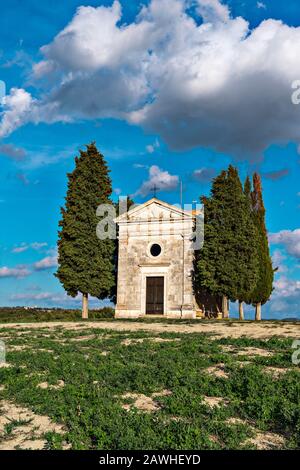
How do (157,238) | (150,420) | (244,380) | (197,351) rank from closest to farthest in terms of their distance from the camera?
1. (150,420)
2. (244,380)
3. (197,351)
4. (157,238)

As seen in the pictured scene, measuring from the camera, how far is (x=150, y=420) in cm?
670

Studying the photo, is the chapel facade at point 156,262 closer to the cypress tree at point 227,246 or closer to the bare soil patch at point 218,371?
the cypress tree at point 227,246

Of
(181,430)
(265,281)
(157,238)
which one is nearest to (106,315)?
(157,238)

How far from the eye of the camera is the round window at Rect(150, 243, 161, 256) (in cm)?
3142

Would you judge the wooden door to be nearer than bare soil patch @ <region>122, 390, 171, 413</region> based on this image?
No

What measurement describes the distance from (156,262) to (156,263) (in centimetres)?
15

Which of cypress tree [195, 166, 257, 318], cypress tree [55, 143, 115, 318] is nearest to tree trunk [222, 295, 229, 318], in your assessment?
cypress tree [195, 166, 257, 318]

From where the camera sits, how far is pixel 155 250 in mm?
31609

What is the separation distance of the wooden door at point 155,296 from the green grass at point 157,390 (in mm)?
17291

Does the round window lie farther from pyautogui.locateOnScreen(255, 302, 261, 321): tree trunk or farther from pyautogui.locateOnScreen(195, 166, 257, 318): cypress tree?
pyautogui.locateOnScreen(255, 302, 261, 321): tree trunk

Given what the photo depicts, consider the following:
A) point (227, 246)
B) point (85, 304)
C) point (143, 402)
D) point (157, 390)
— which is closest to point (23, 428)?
point (143, 402)

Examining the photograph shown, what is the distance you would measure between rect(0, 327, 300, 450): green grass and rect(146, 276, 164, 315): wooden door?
17.3 m

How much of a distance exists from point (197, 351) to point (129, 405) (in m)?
4.55
